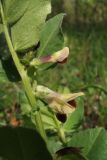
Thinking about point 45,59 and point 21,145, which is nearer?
point 21,145

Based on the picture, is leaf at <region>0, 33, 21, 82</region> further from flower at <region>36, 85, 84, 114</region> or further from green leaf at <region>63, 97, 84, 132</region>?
green leaf at <region>63, 97, 84, 132</region>

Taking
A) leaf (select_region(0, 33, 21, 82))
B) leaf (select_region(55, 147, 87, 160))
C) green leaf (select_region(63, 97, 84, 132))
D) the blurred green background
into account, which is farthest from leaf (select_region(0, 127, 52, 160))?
the blurred green background

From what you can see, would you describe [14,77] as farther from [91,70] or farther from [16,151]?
[91,70]

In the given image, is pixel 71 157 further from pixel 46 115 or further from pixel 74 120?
pixel 74 120

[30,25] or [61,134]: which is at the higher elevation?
[30,25]

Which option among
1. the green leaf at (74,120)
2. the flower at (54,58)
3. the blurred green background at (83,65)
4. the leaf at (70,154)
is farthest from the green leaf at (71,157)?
the blurred green background at (83,65)

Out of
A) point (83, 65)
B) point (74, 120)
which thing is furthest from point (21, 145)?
point (83, 65)

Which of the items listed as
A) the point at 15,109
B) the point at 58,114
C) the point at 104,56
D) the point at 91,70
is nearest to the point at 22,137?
the point at 58,114
